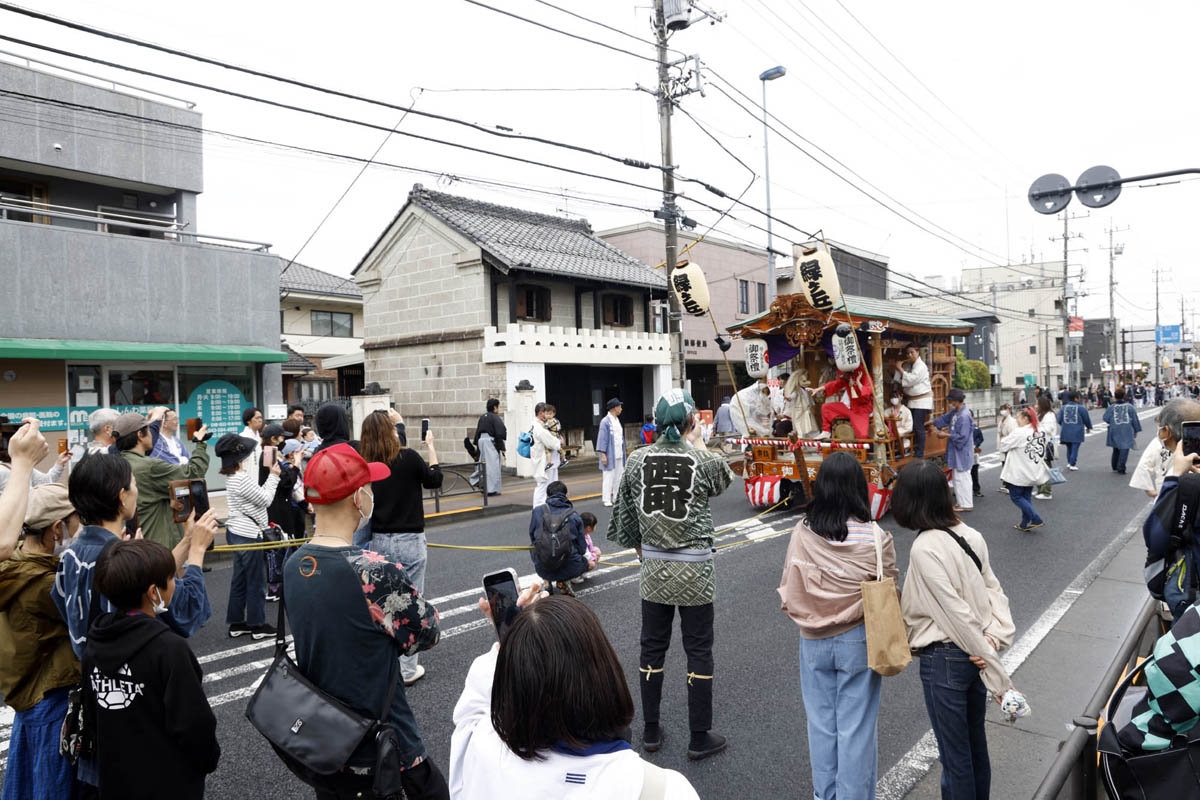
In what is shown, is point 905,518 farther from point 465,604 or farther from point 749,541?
point 749,541

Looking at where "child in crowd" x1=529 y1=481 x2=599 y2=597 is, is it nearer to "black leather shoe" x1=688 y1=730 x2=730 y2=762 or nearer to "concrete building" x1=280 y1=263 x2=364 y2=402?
"black leather shoe" x1=688 y1=730 x2=730 y2=762

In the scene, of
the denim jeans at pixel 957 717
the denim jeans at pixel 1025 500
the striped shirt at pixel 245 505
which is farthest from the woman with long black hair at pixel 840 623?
the denim jeans at pixel 1025 500

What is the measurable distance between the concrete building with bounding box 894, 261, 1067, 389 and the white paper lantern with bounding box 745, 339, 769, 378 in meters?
43.2

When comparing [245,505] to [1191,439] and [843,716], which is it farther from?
[1191,439]

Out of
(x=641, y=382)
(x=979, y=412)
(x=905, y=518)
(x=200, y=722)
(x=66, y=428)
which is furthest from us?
(x=979, y=412)

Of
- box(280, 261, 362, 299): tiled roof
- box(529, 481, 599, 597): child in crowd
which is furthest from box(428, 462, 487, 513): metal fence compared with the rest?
box(280, 261, 362, 299): tiled roof

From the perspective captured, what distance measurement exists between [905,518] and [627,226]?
1008 inches

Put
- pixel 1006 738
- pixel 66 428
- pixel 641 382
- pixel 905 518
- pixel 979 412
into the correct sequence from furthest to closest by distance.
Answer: pixel 979 412, pixel 641 382, pixel 66 428, pixel 1006 738, pixel 905 518

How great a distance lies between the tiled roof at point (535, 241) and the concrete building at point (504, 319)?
6 cm

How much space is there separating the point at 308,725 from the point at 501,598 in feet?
3.12

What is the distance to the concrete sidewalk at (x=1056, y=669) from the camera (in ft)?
12.5

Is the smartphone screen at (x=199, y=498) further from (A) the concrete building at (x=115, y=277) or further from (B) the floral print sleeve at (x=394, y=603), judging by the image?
(A) the concrete building at (x=115, y=277)

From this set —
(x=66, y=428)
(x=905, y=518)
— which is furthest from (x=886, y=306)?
(x=66, y=428)

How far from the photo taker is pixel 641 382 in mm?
24484
